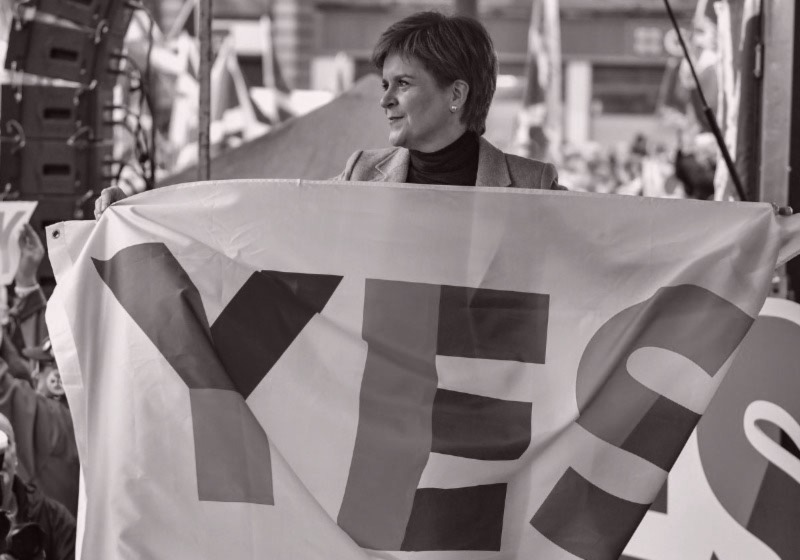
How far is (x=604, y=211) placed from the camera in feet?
10.2

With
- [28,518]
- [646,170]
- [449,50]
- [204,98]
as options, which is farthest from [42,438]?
[646,170]

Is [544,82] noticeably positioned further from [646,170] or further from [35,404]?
[35,404]

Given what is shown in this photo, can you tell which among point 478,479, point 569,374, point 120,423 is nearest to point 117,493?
point 120,423

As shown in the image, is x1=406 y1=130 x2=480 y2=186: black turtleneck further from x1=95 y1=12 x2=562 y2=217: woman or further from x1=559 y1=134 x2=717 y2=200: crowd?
x1=559 y1=134 x2=717 y2=200: crowd

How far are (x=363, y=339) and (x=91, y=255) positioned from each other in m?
0.69

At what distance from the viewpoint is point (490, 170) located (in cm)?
337

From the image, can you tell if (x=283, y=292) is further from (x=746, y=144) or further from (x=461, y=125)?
(x=746, y=144)

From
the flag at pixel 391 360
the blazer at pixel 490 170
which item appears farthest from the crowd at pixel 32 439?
the blazer at pixel 490 170

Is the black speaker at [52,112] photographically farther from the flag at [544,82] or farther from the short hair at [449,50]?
the flag at [544,82]

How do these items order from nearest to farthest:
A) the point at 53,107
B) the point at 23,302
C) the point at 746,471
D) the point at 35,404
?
the point at 746,471 < the point at 35,404 < the point at 23,302 < the point at 53,107

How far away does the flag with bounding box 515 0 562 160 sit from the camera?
14375 mm

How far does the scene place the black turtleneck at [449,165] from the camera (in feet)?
11.2

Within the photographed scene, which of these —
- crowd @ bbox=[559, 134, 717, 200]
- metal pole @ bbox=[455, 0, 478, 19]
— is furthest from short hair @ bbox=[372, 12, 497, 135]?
metal pole @ bbox=[455, 0, 478, 19]

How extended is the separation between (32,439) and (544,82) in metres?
11.4
